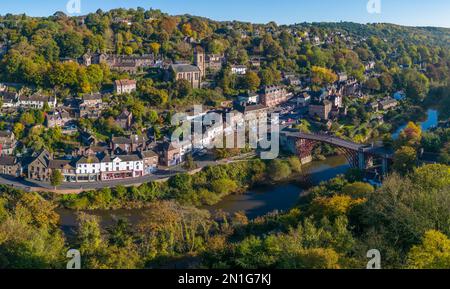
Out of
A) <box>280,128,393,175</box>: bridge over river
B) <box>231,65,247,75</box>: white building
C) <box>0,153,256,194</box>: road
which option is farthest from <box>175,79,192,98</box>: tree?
<box>0,153,256,194</box>: road

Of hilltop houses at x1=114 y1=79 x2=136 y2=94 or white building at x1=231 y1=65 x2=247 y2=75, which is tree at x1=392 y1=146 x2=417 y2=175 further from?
white building at x1=231 y1=65 x2=247 y2=75

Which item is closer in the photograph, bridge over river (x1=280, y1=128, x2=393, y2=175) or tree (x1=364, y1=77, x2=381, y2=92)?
bridge over river (x1=280, y1=128, x2=393, y2=175)

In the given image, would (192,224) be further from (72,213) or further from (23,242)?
(72,213)

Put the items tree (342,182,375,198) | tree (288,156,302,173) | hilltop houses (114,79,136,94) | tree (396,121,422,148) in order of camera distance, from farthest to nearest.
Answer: hilltop houses (114,79,136,94) < tree (288,156,302,173) < tree (396,121,422,148) < tree (342,182,375,198)

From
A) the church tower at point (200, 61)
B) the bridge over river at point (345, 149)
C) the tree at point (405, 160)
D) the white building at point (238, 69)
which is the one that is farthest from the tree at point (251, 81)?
the tree at point (405, 160)

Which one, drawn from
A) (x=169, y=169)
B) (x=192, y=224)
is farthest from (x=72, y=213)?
(x=192, y=224)

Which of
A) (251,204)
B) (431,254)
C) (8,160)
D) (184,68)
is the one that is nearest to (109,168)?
(8,160)

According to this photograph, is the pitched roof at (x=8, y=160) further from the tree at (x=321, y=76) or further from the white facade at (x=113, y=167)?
the tree at (x=321, y=76)
